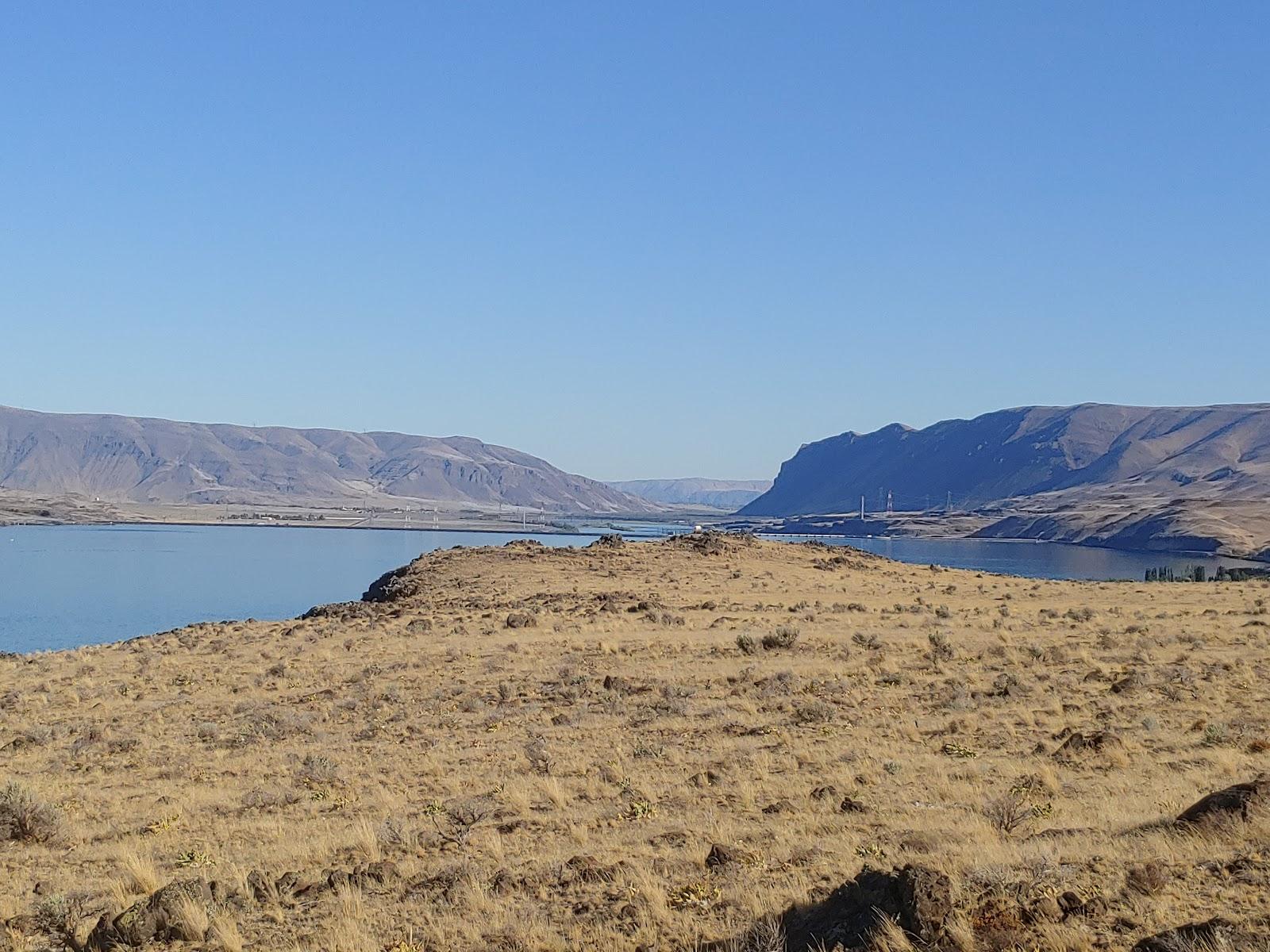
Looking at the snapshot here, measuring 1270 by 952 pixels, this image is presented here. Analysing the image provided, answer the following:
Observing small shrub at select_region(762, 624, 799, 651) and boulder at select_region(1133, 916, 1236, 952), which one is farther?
small shrub at select_region(762, 624, 799, 651)

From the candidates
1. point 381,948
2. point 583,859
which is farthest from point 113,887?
point 583,859

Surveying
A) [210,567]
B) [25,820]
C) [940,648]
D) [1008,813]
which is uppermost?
[1008,813]

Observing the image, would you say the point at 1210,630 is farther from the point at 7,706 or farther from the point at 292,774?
the point at 7,706

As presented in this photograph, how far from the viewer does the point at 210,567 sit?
99750mm

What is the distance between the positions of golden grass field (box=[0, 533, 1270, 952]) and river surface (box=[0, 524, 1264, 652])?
105 ft

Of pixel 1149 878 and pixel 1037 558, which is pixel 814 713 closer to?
pixel 1149 878

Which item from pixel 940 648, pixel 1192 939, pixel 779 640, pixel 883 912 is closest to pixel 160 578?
pixel 779 640

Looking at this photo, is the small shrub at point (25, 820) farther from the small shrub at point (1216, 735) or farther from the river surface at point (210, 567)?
the river surface at point (210, 567)

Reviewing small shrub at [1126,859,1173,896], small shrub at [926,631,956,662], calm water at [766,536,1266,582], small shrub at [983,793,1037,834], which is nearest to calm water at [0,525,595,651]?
small shrub at [926,631,956,662]

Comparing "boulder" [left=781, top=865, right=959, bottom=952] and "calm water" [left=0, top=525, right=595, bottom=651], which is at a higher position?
"boulder" [left=781, top=865, right=959, bottom=952]

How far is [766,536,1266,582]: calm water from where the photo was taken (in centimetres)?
10019

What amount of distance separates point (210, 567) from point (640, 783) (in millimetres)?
95391

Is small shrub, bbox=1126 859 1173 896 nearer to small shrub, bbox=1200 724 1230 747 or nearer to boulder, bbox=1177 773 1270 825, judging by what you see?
boulder, bbox=1177 773 1270 825

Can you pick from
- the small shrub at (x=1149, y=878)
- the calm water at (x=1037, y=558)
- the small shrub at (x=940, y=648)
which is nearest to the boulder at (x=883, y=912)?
the small shrub at (x=1149, y=878)
